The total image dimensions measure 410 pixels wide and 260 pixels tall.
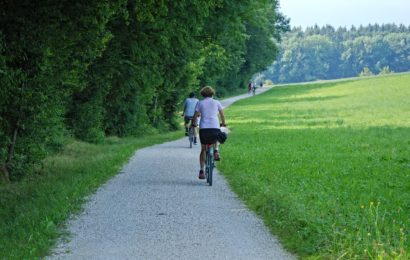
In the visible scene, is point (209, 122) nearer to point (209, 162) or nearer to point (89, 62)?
point (209, 162)

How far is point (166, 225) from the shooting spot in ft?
32.4

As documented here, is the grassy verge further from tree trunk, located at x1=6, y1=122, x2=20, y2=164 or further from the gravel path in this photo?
tree trunk, located at x1=6, y1=122, x2=20, y2=164

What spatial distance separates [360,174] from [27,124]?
24.5 feet

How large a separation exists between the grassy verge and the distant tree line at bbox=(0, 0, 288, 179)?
846mm

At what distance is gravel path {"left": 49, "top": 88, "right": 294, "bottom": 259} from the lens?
26.9 ft

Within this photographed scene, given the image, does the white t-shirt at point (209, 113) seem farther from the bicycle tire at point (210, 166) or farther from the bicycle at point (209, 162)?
the bicycle tire at point (210, 166)

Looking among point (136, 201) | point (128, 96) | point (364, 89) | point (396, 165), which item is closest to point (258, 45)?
point (364, 89)

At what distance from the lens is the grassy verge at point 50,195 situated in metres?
8.80

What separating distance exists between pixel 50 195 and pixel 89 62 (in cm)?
807

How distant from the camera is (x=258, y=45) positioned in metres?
86.2

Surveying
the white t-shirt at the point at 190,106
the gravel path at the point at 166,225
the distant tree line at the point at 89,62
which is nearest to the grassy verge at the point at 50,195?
the gravel path at the point at 166,225

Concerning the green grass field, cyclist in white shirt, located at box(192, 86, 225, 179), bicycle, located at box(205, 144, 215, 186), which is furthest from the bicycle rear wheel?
the green grass field

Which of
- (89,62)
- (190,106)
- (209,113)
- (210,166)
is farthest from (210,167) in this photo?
(190,106)

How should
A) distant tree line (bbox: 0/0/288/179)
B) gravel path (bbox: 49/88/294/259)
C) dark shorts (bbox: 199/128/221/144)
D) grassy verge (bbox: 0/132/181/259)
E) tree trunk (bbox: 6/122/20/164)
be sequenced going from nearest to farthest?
gravel path (bbox: 49/88/294/259)
grassy verge (bbox: 0/132/181/259)
distant tree line (bbox: 0/0/288/179)
dark shorts (bbox: 199/128/221/144)
tree trunk (bbox: 6/122/20/164)
